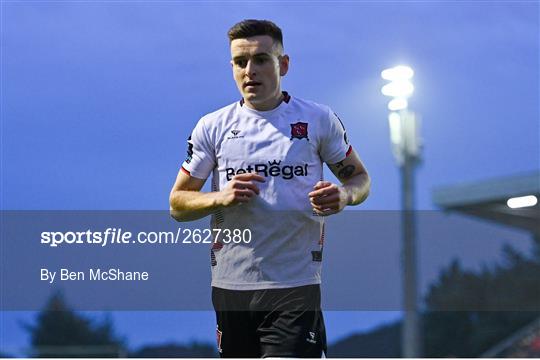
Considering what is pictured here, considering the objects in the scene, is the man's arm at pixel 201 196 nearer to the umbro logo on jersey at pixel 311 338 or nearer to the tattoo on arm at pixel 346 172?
the tattoo on arm at pixel 346 172

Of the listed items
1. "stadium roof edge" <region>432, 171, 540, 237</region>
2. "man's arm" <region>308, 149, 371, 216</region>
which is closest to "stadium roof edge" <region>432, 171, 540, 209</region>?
"stadium roof edge" <region>432, 171, 540, 237</region>

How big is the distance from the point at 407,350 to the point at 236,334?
9207mm

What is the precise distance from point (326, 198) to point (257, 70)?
0.81 meters

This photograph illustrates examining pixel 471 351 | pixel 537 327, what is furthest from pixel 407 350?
pixel 471 351

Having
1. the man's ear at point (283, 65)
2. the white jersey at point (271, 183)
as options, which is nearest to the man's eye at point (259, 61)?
the man's ear at point (283, 65)

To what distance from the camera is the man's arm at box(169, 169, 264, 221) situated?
460 cm

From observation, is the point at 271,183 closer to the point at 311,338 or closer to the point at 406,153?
the point at 311,338

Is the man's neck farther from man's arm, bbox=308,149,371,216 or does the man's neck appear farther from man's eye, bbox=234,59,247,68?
man's arm, bbox=308,149,371,216

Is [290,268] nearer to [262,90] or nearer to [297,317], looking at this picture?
[297,317]

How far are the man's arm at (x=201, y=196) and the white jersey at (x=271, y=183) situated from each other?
0.07 meters

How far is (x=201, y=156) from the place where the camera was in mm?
4957

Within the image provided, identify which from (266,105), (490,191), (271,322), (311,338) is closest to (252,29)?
(266,105)

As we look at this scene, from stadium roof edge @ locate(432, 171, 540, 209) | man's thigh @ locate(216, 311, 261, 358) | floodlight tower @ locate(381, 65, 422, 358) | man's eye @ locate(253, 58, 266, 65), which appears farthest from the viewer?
stadium roof edge @ locate(432, 171, 540, 209)

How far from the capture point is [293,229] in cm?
473
